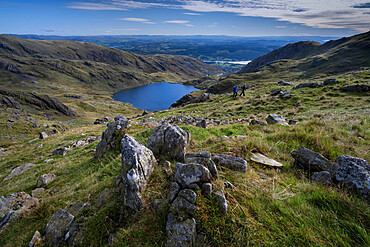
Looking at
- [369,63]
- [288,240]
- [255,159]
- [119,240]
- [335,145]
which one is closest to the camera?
[288,240]

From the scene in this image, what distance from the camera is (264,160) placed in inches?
249

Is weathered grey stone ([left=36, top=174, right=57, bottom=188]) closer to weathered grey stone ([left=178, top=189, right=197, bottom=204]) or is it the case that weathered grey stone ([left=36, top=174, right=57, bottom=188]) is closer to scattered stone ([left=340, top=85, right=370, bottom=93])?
weathered grey stone ([left=178, top=189, right=197, bottom=204])

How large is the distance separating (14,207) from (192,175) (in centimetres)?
816

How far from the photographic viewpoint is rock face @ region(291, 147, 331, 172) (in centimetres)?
541

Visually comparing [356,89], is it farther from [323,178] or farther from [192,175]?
[192,175]

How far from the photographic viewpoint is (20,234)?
534 centimetres

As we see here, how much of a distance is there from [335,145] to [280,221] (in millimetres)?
5503

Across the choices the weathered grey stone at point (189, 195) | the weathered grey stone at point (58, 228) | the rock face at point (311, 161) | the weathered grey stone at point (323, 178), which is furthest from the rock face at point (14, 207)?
A: the rock face at point (311, 161)

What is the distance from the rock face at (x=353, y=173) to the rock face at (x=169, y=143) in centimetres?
479

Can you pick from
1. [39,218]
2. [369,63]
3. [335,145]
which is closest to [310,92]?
[335,145]

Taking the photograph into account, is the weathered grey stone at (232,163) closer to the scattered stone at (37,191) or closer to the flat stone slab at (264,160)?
the flat stone slab at (264,160)

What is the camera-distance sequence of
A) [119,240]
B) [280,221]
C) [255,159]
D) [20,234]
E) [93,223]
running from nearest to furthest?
[280,221] → [119,240] → [93,223] → [20,234] → [255,159]

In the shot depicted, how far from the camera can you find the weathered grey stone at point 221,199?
12.7 ft

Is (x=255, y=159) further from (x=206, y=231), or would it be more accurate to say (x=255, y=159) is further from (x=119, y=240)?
(x=119, y=240)
